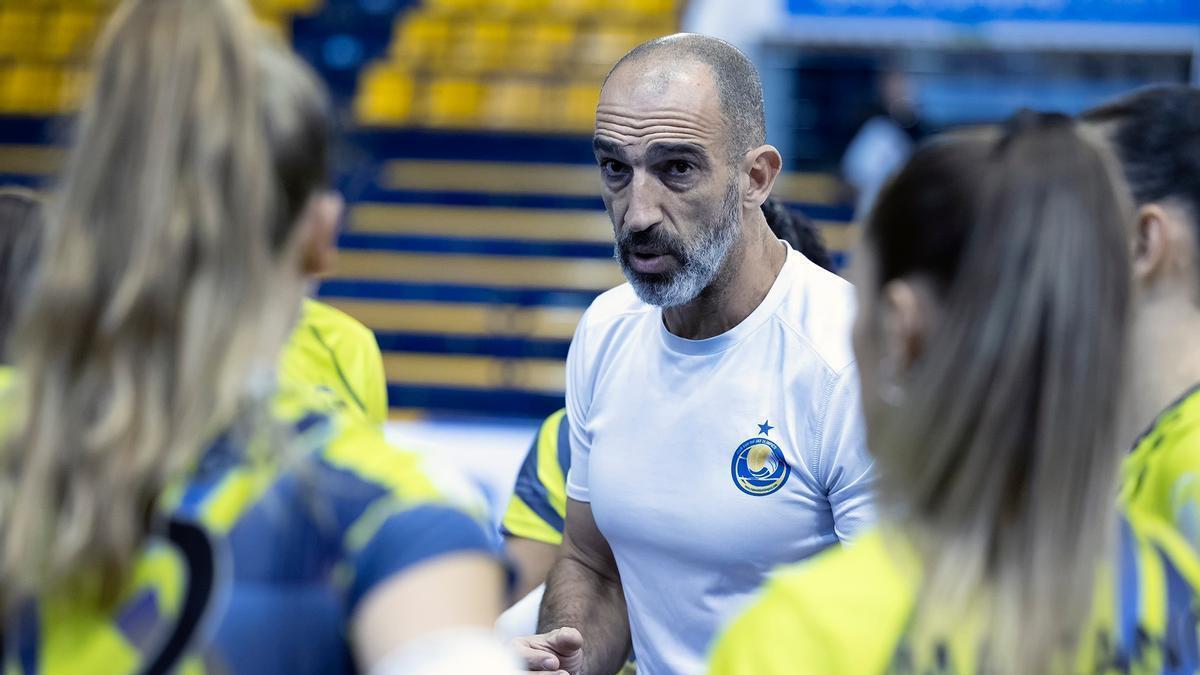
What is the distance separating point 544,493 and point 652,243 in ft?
2.41

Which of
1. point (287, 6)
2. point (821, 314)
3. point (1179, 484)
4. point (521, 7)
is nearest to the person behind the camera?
point (1179, 484)

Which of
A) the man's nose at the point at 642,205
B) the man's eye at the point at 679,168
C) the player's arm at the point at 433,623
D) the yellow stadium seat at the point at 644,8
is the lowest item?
the player's arm at the point at 433,623

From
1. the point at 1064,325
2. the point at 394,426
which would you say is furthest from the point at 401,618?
the point at 394,426

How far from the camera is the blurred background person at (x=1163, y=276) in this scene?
1.71 m

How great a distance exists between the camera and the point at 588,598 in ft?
8.90

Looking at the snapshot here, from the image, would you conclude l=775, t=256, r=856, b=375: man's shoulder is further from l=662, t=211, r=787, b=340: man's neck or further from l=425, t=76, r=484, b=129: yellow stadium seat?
l=425, t=76, r=484, b=129: yellow stadium seat

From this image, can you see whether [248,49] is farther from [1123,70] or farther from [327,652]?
[1123,70]

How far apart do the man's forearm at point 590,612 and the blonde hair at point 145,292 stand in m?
1.54

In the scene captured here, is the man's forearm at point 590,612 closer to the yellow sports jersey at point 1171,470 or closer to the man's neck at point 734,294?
the man's neck at point 734,294

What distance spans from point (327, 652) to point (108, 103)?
21.5 inches

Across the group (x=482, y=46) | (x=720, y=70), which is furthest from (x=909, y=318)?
(x=482, y=46)

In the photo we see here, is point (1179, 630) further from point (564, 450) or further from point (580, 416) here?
point (564, 450)

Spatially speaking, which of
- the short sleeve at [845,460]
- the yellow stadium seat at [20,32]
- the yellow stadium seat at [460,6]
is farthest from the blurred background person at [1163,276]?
the yellow stadium seat at [20,32]

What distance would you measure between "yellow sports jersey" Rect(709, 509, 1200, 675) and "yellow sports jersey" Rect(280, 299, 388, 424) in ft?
5.27
